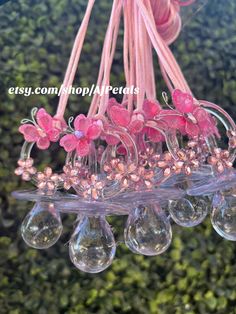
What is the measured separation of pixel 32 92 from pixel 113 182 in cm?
51

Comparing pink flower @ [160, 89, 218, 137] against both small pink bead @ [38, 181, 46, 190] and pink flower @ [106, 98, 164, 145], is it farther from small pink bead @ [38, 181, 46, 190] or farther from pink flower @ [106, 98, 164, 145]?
small pink bead @ [38, 181, 46, 190]

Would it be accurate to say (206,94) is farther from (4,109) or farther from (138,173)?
(138,173)

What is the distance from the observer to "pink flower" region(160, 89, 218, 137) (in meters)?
0.65

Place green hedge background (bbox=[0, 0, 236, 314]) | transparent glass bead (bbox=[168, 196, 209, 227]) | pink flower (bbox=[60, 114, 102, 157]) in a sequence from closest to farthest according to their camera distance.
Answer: pink flower (bbox=[60, 114, 102, 157]), transparent glass bead (bbox=[168, 196, 209, 227]), green hedge background (bbox=[0, 0, 236, 314])

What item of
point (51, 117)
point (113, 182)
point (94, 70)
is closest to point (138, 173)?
point (113, 182)

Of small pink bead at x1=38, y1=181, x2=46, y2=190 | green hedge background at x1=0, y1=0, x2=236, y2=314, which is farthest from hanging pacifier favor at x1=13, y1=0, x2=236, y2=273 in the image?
green hedge background at x1=0, y1=0, x2=236, y2=314

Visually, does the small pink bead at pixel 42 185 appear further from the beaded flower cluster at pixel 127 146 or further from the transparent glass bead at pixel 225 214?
the transparent glass bead at pixel 225 214

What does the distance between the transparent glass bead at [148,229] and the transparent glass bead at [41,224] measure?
0.36ft

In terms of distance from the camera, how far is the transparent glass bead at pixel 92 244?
667mm

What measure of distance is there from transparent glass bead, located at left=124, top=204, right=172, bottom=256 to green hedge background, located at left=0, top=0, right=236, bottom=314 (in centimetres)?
44

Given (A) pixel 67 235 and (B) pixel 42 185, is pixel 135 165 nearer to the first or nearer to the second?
(B) pixel 42 185

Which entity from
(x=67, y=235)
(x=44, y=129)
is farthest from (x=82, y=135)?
(x=67, y=235)

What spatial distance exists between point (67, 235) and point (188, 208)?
38cm

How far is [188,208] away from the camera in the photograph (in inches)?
31.2
